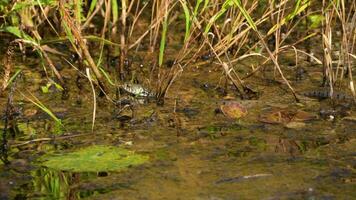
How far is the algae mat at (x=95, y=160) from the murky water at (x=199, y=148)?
1.3 inches

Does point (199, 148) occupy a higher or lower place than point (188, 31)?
lower

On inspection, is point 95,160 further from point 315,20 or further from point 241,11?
point 315,20

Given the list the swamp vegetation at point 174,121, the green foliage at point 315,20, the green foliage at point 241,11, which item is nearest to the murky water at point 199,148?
the swamp vegetation at point 174,121

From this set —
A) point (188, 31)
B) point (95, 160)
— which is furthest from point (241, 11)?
point (95, 160)

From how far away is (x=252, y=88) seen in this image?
3.06 meters

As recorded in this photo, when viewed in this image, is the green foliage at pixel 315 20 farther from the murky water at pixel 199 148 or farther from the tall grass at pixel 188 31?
Result: the murky water at pixel 199 148

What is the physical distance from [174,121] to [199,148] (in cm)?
28

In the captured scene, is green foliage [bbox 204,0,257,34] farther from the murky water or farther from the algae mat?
the algae mat

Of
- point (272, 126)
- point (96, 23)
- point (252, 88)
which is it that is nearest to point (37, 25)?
point (96, 23)

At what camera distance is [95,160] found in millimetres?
2355

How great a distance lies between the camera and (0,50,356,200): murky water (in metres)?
2.14

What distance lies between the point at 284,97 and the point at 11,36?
1366 mm

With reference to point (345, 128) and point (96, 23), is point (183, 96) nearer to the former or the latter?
point (345, 128)

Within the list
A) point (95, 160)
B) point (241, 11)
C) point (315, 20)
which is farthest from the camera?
point (315, 20)
